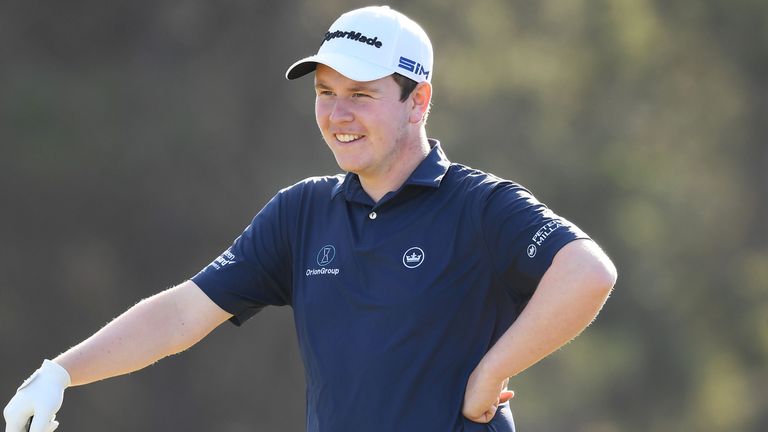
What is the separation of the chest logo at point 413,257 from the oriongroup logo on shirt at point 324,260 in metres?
0.17

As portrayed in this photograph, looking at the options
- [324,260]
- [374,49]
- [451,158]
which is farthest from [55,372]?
[451,158]

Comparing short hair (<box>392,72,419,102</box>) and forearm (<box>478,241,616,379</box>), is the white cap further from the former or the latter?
forearm (<box>478,241,616,379</box>)

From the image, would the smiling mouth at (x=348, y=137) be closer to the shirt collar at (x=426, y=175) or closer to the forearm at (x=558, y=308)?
the shirt collar at (x=426, y=175)

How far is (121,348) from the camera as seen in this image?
289cm

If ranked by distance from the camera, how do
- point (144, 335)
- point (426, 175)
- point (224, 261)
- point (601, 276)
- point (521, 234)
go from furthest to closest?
point (224, 261), point (144, 335), point (426, 175), point (521, 234), point (601, 276)

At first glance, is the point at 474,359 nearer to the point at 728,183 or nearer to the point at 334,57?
the point at 334,57

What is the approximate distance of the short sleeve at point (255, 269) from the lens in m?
3.01

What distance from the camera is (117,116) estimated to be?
9586mm

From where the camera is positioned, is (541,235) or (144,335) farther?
(144,335)

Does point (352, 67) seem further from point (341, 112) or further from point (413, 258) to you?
point (413, 258)

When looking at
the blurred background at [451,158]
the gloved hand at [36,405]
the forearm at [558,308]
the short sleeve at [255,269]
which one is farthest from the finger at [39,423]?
the blurred background at [451,158]

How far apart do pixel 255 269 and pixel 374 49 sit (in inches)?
23.5

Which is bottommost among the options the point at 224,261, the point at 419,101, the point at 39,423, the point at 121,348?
the point at 39,423

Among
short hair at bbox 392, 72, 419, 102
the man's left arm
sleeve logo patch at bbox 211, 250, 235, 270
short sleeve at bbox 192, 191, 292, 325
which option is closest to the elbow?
the man's left arm
